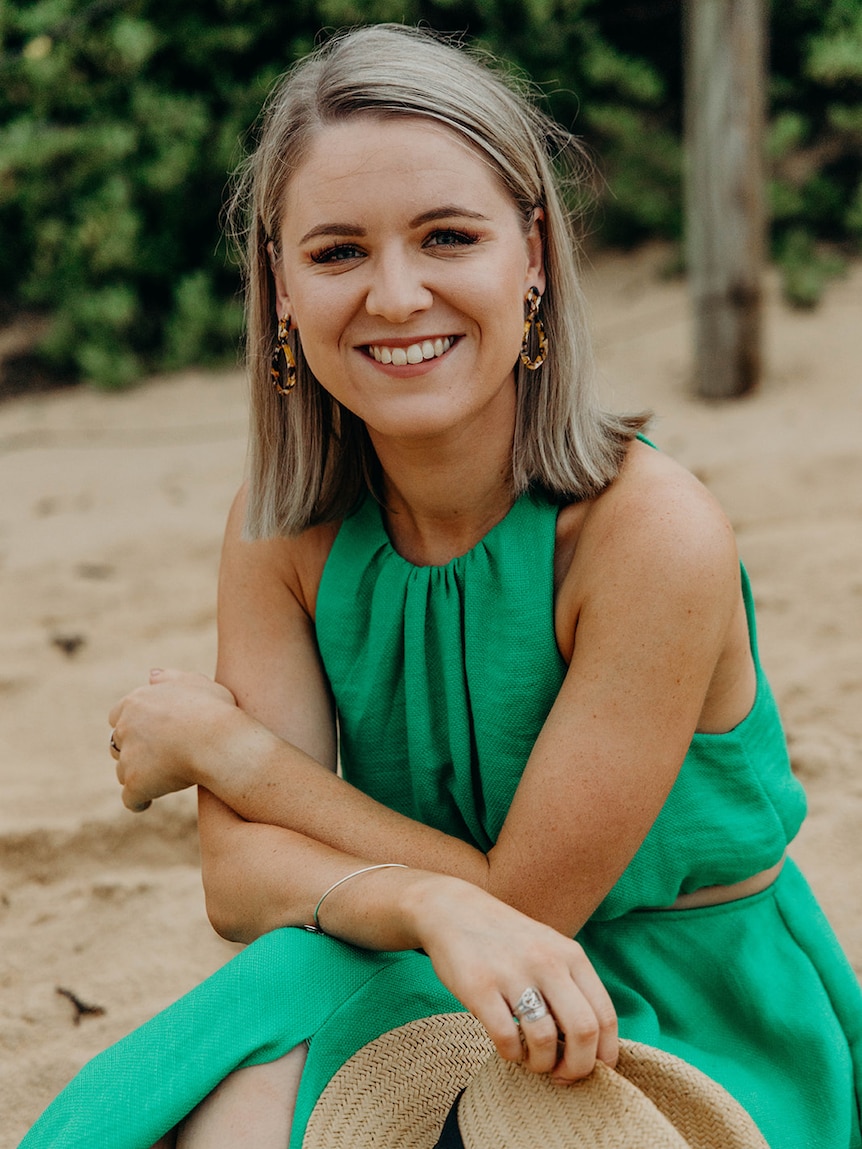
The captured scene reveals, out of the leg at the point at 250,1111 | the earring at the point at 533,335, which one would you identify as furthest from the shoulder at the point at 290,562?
the leg at the point at 250,1111

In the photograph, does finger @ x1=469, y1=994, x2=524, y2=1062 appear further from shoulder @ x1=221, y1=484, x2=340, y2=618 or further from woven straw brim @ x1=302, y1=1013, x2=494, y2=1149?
shoulder @ x1=221, y1=484, x2=340, y2=618

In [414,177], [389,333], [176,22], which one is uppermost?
[176,22]

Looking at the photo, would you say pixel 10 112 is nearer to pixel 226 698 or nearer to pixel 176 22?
pixel 176 22

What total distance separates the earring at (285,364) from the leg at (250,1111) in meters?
1.03

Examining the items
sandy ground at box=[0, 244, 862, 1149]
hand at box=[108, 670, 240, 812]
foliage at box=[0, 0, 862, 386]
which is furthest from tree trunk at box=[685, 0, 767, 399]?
hand at box=[108, 670, 240, 812]

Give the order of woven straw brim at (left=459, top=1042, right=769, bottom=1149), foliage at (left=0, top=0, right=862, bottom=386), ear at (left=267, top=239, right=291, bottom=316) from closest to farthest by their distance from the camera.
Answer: woven straw brim at (left=459, top=1042, right=769, bottom=1149)
ear at (left=267, top=239, right=291, bottom=316)
foliage at (left=0, top=0, right=862, bottom=386)

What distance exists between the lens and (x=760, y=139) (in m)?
4.54

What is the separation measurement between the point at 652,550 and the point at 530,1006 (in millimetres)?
610

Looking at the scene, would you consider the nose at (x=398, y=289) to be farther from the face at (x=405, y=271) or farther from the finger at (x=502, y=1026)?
the finger at (x=502, y=1026)

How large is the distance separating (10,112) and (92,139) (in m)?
0.52

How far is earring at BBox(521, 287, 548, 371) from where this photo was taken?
6.05 ft

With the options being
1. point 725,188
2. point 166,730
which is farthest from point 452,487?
point 725,188

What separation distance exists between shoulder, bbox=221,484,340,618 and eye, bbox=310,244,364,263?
47 cm

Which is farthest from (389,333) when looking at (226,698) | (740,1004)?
(740,1004)
